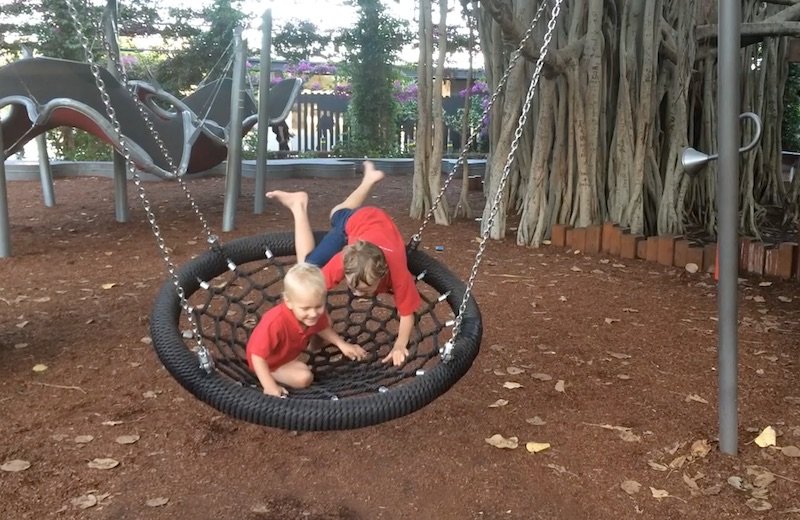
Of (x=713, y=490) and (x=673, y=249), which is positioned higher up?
(x=673, y=249)

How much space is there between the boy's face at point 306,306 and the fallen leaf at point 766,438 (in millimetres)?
1403

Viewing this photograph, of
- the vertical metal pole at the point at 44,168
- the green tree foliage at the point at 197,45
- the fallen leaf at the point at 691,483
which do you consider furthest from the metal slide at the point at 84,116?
the green tree foliage at the point at 197,45

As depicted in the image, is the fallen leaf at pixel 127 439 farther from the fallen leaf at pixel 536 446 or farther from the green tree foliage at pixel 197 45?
the green tree foliage at pixel 197 45

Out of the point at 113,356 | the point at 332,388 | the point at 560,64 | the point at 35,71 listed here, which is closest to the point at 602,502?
the point at 332,388

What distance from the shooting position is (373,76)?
11.4m

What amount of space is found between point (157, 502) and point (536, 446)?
1119 millimetres

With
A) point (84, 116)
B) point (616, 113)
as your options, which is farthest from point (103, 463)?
point (616, 113)

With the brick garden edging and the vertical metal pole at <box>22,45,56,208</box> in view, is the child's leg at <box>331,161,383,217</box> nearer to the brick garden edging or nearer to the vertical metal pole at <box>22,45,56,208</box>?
the brick garden edging

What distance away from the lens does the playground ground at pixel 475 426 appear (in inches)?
85.3

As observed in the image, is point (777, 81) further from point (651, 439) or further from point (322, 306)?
point (322, 306)

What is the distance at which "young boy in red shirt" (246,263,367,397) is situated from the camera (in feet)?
7.27

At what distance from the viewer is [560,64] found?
4.93m

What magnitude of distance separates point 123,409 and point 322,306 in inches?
35.5

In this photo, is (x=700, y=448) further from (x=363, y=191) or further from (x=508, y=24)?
(x=508, y=24)
